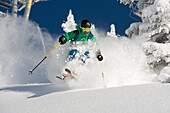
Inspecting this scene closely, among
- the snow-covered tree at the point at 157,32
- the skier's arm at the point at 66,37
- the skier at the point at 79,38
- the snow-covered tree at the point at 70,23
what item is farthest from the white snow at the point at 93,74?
the snow-covered tree at the point at 70,23

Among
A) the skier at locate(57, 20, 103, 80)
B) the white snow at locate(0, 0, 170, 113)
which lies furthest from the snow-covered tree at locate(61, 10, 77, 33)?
the skier at locate(57, 20, 103, 80)

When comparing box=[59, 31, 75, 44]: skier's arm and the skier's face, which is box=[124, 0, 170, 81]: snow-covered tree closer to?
the skier's face

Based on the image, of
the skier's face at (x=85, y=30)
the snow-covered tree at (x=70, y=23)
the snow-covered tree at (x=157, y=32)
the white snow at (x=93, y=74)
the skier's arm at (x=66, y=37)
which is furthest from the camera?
the snow-covered tree at (x=70, y=23)

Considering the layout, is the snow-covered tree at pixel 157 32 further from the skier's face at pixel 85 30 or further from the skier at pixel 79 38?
the skier's face at pixel 85 30

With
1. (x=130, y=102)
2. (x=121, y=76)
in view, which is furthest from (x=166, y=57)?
(x=130, y=102)

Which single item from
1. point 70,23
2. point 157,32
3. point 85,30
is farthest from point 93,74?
point 70,23

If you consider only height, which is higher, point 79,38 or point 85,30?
point 85,30

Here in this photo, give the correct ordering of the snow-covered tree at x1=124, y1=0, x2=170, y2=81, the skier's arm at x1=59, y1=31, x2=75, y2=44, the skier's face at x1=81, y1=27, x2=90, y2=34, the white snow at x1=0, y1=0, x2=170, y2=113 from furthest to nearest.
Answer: the snow-covered tree at x1=124, y1=0, x2=170, y2=81
the skier's face at x1=81, y1=27, x2=90, y2=34
the skier's arm at x1=59, y1=31, x2=75, y2=44
the white snow at x1=0, y1=0, x2=170, y2=113

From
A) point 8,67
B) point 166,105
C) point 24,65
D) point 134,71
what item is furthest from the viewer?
point 24,65

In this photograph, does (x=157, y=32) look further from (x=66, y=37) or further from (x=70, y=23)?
(x=70, y=23)

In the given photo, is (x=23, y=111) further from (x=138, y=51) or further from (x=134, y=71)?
(x=138, y=51)

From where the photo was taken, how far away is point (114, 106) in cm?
233

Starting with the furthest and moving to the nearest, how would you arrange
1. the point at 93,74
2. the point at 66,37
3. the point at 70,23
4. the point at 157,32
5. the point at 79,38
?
the point at 70,23
the point at 157,32
the point at 79,38
the point at 66,37
the point at 93,74

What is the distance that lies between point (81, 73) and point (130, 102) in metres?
2.59
